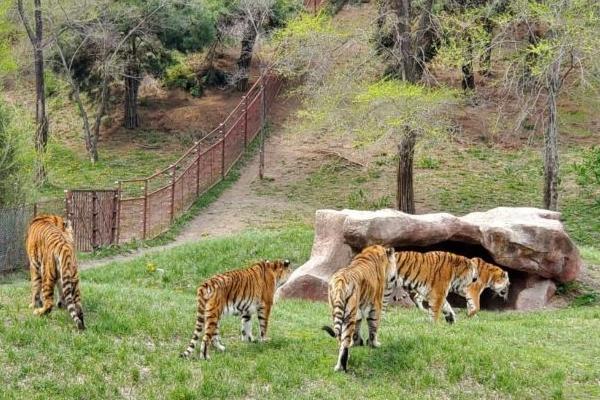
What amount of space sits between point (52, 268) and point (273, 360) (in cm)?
341

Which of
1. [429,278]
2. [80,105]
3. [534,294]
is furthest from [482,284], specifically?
[80,105]

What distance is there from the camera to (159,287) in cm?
1845

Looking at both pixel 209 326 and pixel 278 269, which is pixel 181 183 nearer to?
pixel 278 269

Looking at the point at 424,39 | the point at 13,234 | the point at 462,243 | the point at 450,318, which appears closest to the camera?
the point at 450,318

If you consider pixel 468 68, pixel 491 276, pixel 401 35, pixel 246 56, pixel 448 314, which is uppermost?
pixel 401 35

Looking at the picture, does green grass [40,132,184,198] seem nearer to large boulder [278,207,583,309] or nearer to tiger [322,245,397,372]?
large boulder [278,207,583,309]

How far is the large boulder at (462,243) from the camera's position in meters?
16.7

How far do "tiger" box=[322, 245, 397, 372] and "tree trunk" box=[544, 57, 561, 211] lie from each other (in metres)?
13.8

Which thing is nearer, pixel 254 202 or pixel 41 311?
pixel 41 311

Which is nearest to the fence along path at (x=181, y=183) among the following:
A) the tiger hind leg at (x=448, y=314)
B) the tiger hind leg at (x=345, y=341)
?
the tiger hind leg at (x=448, y=314)

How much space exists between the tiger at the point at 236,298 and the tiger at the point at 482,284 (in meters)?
4.71

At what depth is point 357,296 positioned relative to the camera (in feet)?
34.6

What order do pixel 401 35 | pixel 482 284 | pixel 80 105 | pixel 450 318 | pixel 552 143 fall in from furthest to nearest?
pixel 80 105 < pixel 401 35 < pixel 552 143 < pixel 482 284 < pixel 450 318

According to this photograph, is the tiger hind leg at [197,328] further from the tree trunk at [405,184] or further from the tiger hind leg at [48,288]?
the tree trunk at [405,184]
